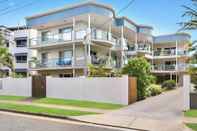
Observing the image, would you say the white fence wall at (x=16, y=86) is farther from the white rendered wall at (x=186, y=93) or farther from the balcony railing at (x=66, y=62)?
the white rendered wall at (x=186, y=93)

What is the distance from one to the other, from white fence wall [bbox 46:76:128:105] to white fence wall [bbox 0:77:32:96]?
8.35 ft

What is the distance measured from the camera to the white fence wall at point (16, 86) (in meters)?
24.8

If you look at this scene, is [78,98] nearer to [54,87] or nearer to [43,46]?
[54,87]

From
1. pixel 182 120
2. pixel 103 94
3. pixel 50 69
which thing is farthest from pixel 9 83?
pixel 182 120

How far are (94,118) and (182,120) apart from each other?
4078mm

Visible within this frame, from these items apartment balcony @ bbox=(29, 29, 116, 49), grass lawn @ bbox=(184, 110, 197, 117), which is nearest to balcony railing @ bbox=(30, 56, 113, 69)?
apartment balcony @ bbox=(29, 29, 116, 49)

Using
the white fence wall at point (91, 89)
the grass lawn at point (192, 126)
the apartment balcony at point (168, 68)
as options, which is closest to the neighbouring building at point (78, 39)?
the apartment balcony at point (168, 68)

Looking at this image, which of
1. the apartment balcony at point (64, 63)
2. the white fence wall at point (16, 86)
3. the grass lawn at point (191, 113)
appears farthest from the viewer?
the apartment balcony at point (64, 63)

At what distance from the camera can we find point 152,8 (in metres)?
15.4

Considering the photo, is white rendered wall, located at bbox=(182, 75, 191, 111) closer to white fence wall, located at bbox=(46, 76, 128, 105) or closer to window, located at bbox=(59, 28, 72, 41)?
white fence wall, located at bbox=(46, 76, 128, 105)

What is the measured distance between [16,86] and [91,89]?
9405 millimetres

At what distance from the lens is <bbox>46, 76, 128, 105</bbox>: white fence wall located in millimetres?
18141

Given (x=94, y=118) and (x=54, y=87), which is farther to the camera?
(x=54, y=87)

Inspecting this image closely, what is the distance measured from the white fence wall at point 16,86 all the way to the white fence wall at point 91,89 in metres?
2.55
